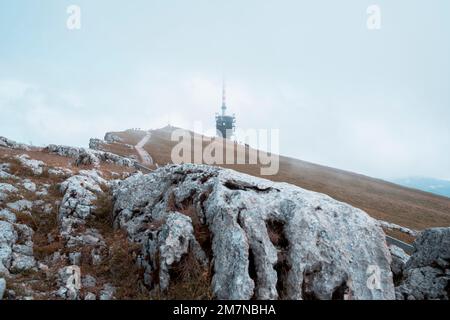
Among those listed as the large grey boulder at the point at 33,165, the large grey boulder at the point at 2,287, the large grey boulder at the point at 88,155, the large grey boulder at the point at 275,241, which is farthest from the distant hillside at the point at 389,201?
the large grey boulder at the point at 2,287

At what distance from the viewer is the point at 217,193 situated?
11.8 m

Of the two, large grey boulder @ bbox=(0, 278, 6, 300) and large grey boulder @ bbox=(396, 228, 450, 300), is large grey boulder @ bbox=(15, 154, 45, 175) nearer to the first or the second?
large grey boulder @ bbox=(0, 278, 6, 300)

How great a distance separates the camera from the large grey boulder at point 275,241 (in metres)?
9.45

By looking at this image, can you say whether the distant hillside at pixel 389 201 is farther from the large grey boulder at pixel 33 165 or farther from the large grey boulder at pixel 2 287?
the large grey boulder at pixel 2 287

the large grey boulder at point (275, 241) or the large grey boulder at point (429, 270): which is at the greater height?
the large grey boulder at point (275, 241)

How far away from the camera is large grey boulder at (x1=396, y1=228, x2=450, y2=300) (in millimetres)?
11000

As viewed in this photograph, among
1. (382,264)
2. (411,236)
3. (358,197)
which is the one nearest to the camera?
(382,264)

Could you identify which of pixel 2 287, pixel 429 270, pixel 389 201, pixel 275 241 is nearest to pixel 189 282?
pixel 275 241

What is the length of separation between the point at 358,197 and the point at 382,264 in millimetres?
66750

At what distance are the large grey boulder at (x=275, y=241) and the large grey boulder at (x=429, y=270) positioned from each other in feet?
5.77

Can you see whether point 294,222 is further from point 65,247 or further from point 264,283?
point 65,247

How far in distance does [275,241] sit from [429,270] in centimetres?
665

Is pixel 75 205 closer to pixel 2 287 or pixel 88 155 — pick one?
pixel 2 287
